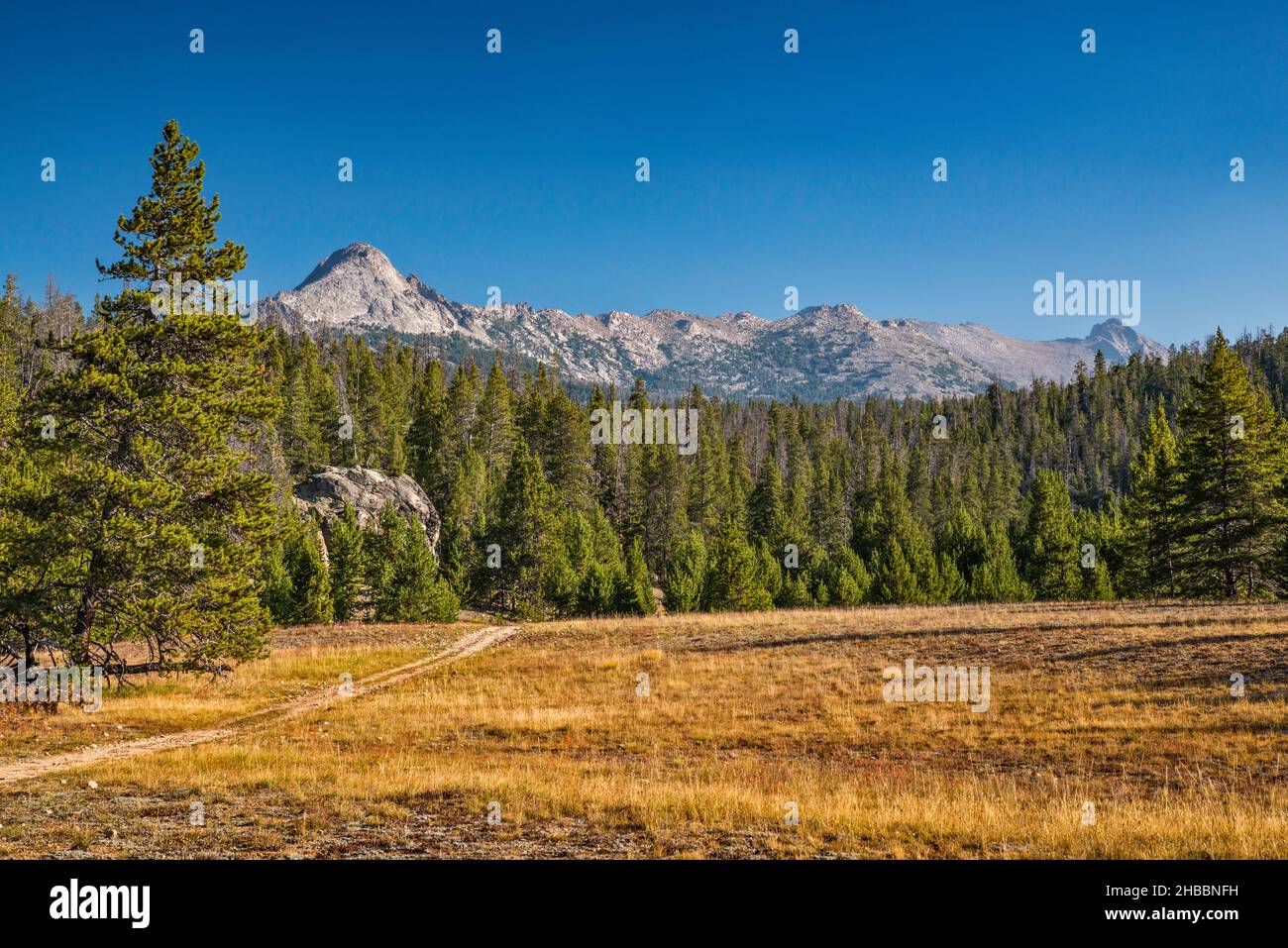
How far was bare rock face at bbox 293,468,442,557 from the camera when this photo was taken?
70500mm

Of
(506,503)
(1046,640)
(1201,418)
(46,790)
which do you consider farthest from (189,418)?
(1201,418)

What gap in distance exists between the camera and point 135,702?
77.4 ft

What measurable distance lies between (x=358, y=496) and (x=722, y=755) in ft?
202

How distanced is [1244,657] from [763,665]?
17.1 meters

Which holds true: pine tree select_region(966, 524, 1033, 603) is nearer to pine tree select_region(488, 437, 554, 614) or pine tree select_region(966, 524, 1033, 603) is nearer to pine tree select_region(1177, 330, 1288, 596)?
pine tree select_region(1177, 330, 1288, 596)

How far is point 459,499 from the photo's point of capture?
3081 inches

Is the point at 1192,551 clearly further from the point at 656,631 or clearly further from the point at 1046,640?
the point at 656,631

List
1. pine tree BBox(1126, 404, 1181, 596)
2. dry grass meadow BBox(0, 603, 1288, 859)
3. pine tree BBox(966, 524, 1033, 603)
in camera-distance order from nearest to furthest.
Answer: dry grass meadow BBox(0, 603, 1288, 859), pine tree BBox(1126, 404, 1181, 596), pine tree BBox(966, 524, 1033, 603)

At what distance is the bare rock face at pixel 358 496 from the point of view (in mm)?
70500

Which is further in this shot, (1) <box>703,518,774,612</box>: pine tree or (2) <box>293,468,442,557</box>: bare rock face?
(2) <box>293,468,442,557</box>: bare rock face
